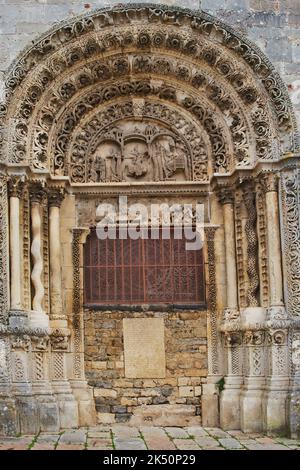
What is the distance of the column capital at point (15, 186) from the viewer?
33.3 ft

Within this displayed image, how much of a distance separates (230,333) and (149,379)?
4.71 feet

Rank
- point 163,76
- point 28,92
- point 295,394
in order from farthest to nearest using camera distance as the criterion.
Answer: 1. point 163,76
2. point 28,92
3. point 295,394

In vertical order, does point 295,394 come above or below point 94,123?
below

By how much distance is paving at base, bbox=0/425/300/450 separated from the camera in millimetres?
8867

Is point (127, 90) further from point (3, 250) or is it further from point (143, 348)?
point (143, 348)

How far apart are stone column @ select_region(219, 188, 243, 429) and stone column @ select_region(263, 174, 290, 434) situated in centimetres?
63

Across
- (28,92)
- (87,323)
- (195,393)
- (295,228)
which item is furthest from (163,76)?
(195,393)

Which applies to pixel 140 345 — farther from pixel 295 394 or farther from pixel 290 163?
pixel 290 163

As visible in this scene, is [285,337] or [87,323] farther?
[87,323]

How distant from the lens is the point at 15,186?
10.2 metres

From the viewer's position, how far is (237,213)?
11047 mm

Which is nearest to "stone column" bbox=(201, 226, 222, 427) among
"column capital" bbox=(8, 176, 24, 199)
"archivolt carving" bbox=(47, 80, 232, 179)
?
"archivolt carving" bbox=(47, 80, 232, 179)

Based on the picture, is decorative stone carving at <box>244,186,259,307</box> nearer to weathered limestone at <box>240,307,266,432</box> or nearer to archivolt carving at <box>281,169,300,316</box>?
weathered limestone at <box>240,307,266,432</box>

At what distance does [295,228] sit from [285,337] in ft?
5.17
